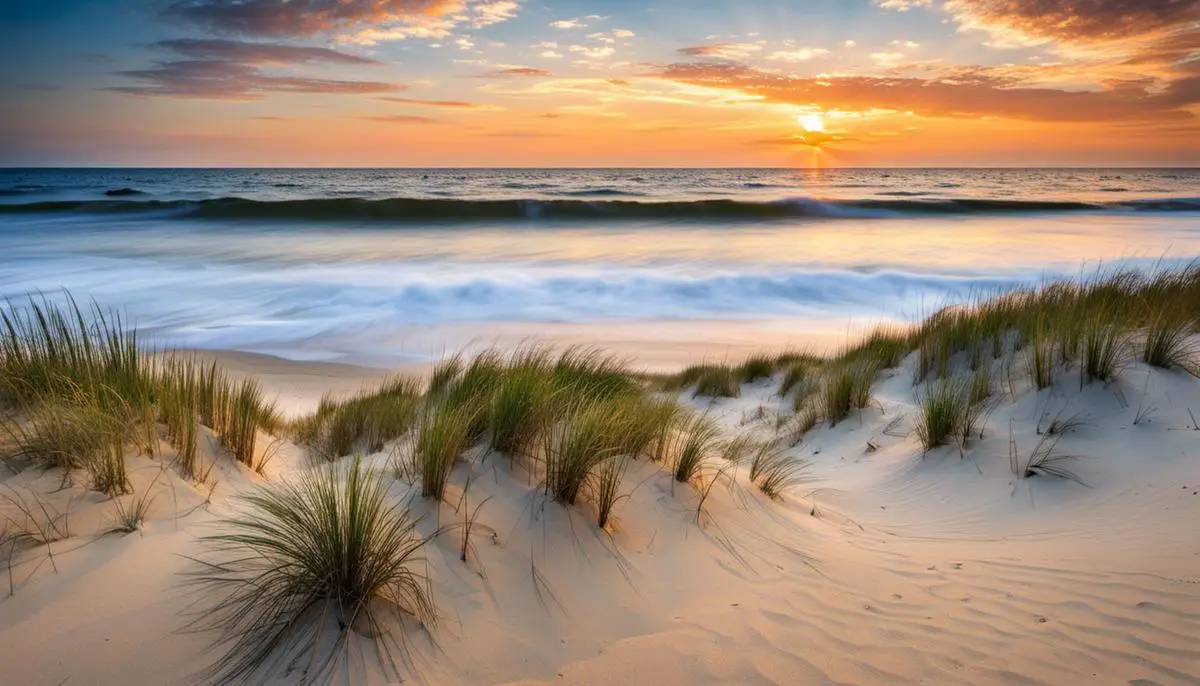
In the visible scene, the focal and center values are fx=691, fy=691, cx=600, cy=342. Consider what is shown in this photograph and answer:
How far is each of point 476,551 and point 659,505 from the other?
1219 millimetres

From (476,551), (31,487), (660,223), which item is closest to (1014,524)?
(476,551)

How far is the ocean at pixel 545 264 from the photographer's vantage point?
16688 millimetres

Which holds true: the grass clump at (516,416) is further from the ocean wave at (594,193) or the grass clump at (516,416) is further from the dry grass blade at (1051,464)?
the ocean wave at (594,193)

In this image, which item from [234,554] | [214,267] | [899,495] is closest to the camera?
[234,554]

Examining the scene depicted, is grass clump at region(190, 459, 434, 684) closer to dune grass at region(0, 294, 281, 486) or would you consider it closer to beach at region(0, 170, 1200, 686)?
beach at region(0, 170, 1200, 686)

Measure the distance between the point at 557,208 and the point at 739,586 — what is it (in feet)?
125

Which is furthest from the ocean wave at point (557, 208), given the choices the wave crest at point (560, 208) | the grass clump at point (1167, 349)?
the grass clump at point (1167, 349)

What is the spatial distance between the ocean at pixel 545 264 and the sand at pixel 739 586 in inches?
360

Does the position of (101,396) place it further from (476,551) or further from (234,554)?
(476,551)

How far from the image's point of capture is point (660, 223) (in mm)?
36812

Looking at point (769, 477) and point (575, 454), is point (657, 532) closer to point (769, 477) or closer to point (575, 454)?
point (575, 454)

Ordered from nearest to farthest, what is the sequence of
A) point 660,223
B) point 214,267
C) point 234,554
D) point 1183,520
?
point 234,554 → point 1183,520 → point 214,267 → point 660,223

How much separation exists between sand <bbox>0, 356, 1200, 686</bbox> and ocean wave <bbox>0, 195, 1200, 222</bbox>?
34.2m

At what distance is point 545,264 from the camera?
25328mm
